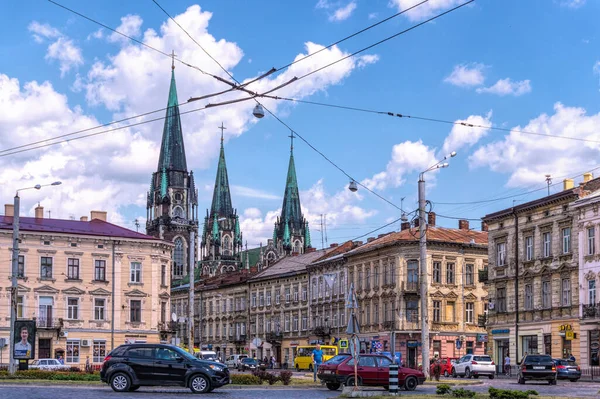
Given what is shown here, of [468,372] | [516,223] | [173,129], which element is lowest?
[468,372]

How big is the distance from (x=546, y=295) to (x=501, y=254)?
619cm

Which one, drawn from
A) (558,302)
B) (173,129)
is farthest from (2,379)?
(173,129)

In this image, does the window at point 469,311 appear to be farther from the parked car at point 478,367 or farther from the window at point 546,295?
the parked car at point 478,367

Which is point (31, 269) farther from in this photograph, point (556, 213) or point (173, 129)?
point (173, 129)

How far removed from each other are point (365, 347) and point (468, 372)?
91.1ft

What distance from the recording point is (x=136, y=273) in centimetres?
7712

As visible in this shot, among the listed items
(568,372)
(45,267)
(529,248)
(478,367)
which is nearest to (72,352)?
(45,267)

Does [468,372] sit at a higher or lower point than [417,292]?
lower

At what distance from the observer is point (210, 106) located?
28828 mm

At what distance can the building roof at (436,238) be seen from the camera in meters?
82.6

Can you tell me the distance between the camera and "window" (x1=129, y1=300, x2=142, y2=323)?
252ft

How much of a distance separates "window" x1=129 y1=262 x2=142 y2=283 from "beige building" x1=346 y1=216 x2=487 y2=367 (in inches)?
764

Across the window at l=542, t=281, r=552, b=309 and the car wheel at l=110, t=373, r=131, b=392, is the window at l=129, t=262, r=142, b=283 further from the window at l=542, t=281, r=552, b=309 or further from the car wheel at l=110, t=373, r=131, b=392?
the car wheel at l=110, t=373, r=131, b=392

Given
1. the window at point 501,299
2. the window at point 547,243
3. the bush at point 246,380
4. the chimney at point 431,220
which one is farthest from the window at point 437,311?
the bush at point 246,380
